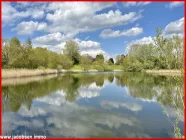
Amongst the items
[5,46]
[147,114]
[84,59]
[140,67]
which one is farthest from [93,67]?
[147,114]

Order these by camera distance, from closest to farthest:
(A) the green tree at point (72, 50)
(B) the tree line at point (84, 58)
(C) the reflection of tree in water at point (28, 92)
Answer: (B) the tree line at point (84, 58) < (C) the reflection of tree in water at point (28, 92) < (A) the green tree at point (72, 50)

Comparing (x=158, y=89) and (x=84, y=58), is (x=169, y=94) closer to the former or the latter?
(x=158, y=89)

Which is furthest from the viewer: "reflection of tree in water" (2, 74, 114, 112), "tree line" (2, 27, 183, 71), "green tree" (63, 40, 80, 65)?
"green tree" (63, 40, 80, 65)

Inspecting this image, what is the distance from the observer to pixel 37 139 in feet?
16.2

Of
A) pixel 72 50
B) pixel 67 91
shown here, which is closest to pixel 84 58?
pixel 72 50

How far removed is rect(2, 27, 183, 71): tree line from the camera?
4164 millimetres

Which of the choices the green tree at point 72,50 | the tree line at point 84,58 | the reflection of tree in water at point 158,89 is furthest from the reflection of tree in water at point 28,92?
the green tree at point 72,50

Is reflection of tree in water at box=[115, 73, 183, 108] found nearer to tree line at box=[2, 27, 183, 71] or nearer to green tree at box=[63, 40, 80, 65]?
tree line at box=[2, 27, 183, 71]

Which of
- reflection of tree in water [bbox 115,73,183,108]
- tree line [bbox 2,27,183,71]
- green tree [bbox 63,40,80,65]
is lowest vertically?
reflection of tree in water [bbox 115,73,183,108]

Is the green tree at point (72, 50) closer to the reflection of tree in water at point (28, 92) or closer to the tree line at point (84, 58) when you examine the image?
the tree line at point (84, 58)

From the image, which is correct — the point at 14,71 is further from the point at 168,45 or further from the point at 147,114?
the point at 168,45

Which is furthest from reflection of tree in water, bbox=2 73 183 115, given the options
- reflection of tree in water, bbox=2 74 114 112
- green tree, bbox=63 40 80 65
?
green tree, bbox=63 40 80 65

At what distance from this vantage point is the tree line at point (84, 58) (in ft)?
13.7

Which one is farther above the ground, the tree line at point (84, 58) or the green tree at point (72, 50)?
the green tree at point (72, 50)
